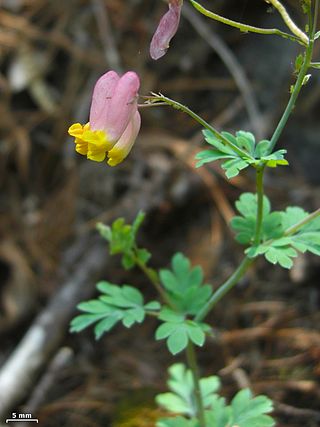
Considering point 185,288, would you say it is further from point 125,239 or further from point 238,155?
point 238,155

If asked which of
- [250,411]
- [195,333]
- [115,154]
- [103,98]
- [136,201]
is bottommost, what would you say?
[250,411]

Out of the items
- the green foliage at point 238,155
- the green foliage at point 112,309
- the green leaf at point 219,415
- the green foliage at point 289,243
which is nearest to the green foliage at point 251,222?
the green foliage at point 289,243

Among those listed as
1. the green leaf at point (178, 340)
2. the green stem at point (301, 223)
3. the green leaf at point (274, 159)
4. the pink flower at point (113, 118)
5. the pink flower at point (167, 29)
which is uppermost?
the pink flower at point (167, 29)

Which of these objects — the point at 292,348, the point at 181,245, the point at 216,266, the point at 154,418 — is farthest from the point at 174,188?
the point at 154,418

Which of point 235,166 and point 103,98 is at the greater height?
point 103,98

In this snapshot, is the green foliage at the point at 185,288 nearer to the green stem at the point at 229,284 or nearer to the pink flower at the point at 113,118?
the green stem at the point at 229,284

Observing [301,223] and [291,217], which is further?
[291,217]

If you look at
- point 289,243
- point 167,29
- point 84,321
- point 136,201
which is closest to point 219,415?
point 84,321
